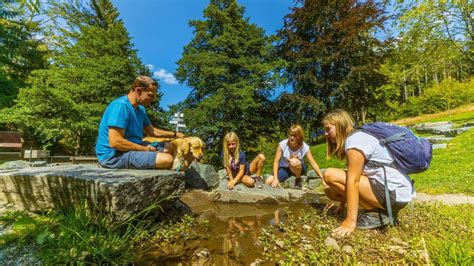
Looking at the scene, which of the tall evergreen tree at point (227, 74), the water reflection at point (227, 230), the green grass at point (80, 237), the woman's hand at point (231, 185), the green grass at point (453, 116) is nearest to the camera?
the green grass at point (80, 237)

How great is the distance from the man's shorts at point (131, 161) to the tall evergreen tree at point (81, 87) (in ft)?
48.2

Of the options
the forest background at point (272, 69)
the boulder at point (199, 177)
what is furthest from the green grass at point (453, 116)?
the boulder at point (199, 177)

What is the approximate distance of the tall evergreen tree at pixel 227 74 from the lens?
558 inches

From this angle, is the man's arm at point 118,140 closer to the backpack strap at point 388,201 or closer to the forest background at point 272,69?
the backpack strap at point 388,201

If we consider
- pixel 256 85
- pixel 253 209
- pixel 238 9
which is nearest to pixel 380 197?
pixel 253 209

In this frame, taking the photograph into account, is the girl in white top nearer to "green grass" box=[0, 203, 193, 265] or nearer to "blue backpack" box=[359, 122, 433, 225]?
"blue backpack" box=[359, 122, 433, 225]

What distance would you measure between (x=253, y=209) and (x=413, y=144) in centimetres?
274

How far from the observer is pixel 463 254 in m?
1.73

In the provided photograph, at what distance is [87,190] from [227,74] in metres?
13.2

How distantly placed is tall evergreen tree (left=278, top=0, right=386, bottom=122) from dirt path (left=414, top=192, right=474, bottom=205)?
11.0 meters

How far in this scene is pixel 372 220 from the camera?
8.97ft

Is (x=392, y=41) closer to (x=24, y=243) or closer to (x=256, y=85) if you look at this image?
(x=256, y=85)

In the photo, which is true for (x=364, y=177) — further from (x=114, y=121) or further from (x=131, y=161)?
(x=114, y=121)

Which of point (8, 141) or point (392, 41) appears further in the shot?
point (392, 41)
